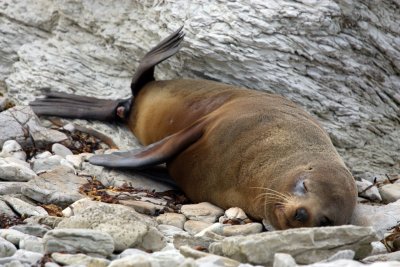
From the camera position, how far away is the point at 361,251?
4422 mm

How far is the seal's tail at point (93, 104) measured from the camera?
8.40m

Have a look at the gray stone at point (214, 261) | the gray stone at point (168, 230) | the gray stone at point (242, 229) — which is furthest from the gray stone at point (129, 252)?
the gray stone at point (242, 229)

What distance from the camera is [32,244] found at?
4324mm

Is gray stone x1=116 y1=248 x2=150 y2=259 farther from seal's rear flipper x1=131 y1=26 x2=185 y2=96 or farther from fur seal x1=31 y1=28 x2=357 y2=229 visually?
seal's rear flipper x1=131 y1=26 x2=185 y2=96

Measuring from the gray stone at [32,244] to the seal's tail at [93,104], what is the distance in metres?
4.02

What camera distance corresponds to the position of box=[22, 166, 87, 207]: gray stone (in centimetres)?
572

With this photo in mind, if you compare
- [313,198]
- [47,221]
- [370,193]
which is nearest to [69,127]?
[370,193]

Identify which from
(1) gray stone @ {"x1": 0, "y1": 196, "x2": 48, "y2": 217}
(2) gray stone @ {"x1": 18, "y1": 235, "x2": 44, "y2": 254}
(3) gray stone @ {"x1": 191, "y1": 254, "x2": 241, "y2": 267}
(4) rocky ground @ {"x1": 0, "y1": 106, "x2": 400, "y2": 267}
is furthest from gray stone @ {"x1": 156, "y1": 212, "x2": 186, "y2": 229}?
(3) gray stone @ {"x1": 191, "y1": 254, "x2": 241, "y2": 267}

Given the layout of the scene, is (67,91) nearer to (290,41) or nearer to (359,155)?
(290,41)

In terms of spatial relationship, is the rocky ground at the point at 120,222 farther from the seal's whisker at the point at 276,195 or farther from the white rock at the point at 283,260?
the seal's whisker at the point at 276,195

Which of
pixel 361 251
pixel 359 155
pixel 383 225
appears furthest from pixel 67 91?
pixel 361 251

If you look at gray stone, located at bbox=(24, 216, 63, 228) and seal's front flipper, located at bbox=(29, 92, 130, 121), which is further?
seal's front flipper, located at bbox=(29, 92, 130, 121)

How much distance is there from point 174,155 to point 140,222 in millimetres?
2161

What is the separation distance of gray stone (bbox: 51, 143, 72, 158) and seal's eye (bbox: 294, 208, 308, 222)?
2.73m
